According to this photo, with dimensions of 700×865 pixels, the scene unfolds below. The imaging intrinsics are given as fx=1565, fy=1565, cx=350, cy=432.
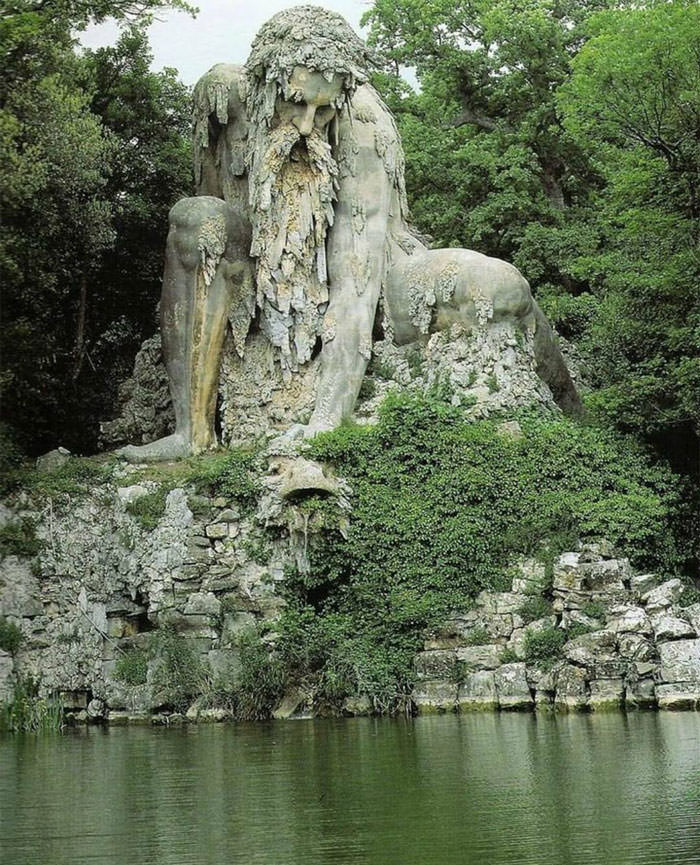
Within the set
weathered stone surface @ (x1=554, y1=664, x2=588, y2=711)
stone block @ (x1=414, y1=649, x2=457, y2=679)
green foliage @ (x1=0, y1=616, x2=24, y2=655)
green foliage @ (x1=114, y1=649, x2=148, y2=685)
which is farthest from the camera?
green foliage @ (x1=0, y1=616, x2=24, y2=655)

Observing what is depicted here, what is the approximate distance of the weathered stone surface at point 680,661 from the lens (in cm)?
1492

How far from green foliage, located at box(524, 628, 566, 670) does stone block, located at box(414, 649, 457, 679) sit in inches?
31.9

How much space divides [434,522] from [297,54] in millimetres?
5943

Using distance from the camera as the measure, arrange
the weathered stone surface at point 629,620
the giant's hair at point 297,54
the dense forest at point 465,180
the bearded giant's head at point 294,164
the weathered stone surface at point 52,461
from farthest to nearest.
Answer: the dense forest at point 465,180 → the weathered stone surface at point 52,461 → the bearded giant's head at point 294,164 → the giant's hair at point 297,54 → the weathered stone surface at point 629,620

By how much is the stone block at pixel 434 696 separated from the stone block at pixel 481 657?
0.33 m

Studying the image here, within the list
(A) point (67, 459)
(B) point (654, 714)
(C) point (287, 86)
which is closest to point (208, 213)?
(C) point (287, 86)

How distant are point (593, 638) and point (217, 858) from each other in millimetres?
9159

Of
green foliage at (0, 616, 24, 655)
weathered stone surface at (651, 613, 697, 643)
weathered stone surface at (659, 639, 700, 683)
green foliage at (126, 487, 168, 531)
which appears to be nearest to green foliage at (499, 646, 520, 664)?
weathered stone surface at (651, 613, 697, 643)

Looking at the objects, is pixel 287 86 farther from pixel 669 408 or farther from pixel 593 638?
pixel 593 638

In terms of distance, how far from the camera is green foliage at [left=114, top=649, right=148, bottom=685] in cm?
1750

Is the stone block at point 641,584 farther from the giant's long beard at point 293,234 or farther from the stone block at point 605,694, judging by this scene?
the giant's long beard at point 293,234

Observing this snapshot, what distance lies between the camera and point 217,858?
23.1 feet

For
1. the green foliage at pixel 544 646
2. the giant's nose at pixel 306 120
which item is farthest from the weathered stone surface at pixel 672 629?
the giant's nose at pixel 306 120

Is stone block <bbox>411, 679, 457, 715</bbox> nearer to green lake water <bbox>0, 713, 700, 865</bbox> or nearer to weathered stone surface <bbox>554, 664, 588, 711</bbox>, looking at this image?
weathered stone surface <bbox>554, 664, 588, 711</bbox>
